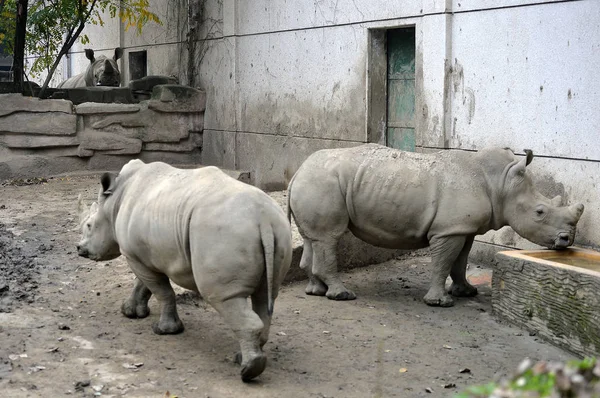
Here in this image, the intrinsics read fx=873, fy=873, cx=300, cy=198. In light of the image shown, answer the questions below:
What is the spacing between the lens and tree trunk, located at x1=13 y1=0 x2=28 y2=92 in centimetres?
1362

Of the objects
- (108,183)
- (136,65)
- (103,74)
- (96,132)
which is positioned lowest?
(108,183)

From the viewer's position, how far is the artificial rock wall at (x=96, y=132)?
12609 mm

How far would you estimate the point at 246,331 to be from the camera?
5.17m

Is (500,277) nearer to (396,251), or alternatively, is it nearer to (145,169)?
(396,251)

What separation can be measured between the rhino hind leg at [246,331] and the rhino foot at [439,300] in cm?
242

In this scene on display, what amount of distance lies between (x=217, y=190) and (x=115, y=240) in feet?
4.85

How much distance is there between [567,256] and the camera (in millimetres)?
7043

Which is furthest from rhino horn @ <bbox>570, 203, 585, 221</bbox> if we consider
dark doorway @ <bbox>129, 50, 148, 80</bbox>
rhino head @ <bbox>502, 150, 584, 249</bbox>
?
dark doorway @ <bbox>129, 50, 148, 80</bbox>

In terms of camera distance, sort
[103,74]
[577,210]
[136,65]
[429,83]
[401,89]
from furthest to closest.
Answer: [136,65] → [103,74] → [401,89] → [429,83] → [577,210]

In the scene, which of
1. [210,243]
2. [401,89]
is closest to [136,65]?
[401,89]

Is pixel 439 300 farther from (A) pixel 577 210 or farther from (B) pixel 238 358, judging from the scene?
(B) pixel 238 358

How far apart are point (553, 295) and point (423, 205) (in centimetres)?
144

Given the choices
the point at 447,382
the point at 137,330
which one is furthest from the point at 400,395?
the point at 137,330

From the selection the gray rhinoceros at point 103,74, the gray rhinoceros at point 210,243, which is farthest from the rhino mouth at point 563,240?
the gray rhinoceros at point 103,74
